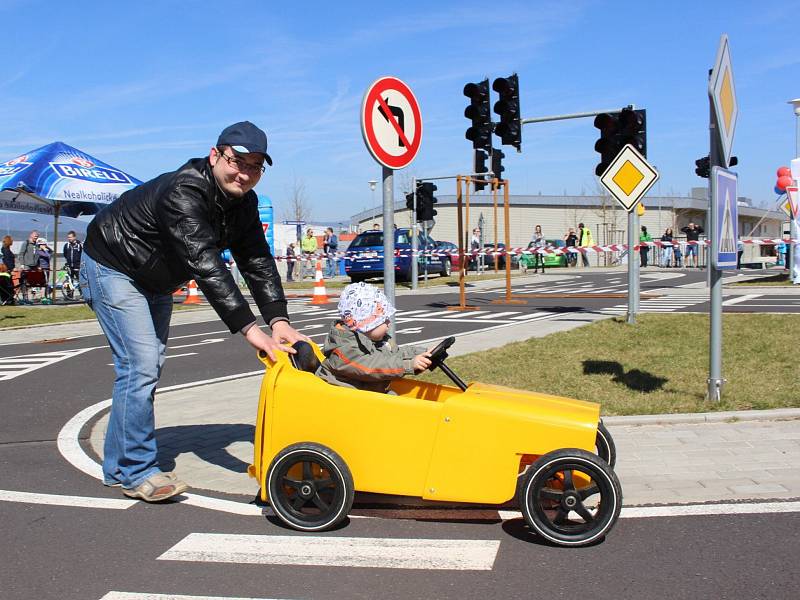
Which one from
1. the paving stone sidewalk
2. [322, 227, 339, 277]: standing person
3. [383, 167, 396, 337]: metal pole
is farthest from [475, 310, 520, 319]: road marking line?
[322, 227, 339, 277]: standing person

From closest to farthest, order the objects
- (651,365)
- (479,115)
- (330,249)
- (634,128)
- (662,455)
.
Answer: (662,455), (651,365), (634,128), (479,115), (330,249)

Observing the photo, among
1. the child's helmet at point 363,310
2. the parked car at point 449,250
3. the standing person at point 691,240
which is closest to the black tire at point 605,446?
the child's helmet at point 363,310

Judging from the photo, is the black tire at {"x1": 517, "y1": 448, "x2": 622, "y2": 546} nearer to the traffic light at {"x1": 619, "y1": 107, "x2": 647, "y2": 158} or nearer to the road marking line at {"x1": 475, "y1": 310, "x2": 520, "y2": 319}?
the traffic light at {"x1": 619, "y1": 107, "x2": 647, "y2": 158}

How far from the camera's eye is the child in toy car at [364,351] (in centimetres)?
436

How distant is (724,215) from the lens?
6.74m

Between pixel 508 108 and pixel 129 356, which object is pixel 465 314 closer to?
pixel 508 108

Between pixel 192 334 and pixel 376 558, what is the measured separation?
10672 millimetres

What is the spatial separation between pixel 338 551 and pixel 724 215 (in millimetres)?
4409

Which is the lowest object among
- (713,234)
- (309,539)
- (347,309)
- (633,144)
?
(309,539)

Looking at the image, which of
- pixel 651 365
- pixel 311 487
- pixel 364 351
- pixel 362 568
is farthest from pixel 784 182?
pixel 362 568

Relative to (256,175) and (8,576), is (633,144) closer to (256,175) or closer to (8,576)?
(256,175)

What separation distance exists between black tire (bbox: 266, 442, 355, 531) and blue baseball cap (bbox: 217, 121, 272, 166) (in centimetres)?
151

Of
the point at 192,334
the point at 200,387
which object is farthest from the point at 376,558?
the point at 192,334

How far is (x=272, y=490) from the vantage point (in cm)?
425
